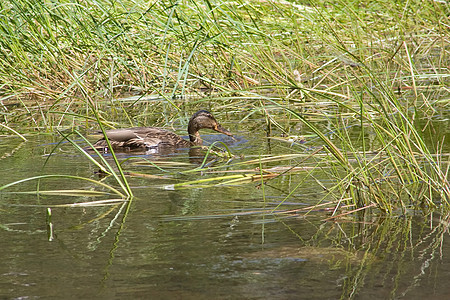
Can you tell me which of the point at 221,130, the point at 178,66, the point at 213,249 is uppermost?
the point at 178,66

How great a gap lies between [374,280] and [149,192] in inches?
81.5

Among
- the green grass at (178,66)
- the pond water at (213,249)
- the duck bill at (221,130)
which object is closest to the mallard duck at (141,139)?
the duck bill at (221,130)

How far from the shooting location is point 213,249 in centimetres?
354

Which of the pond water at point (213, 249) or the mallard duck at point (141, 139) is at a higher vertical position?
the mallard duck at point (141, 139)

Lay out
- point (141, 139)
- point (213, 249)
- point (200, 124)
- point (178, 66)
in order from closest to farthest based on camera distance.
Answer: point (213, 249), point (141, 139), point (200, 124), point (178, 66)

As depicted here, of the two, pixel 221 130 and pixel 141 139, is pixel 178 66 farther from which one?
pixel 141 139

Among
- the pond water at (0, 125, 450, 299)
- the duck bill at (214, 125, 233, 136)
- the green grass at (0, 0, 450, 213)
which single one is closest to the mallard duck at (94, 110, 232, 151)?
the duck bill at (214, 125, 233, 136)

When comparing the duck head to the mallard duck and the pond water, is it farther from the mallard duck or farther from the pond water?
the pond water

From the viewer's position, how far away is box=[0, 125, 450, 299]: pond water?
303 cm

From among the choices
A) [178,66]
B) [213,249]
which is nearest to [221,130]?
[178,66]

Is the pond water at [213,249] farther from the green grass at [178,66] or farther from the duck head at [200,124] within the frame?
the duck head at [200,124]

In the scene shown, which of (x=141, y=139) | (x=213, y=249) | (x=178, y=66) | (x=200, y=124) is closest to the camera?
(x=213, y=249)

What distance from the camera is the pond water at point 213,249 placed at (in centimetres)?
303

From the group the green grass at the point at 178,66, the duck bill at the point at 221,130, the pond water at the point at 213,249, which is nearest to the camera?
the pond water at the point at 213,249
